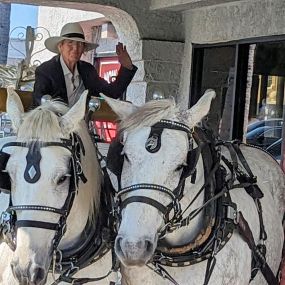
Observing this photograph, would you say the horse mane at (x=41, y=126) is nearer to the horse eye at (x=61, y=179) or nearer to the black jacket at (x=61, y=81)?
the horse eye at (x=61, y=179)

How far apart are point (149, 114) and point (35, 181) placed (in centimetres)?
64

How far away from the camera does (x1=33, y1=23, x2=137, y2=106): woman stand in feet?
14.8

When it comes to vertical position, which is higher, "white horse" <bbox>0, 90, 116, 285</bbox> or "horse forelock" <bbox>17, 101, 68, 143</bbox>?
"horse forelock" <bbox>17, 101, 68, 143</bbox>

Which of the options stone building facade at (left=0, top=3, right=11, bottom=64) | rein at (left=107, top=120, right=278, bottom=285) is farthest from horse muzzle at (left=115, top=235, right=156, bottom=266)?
stone building facade at (left=0, top=3, right=11, bottom=64)

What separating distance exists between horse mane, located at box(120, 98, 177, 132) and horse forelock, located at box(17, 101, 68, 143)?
33 centimetres

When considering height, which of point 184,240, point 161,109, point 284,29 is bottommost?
point 184,240

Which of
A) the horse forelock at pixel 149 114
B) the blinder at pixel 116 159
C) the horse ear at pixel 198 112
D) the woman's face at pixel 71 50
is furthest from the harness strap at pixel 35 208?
the woman's face at pixel 71 50

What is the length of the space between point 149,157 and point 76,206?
495mm

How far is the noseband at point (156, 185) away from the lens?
3.32 m

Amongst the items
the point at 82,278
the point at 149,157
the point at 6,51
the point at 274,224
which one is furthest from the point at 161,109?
the point at 6,51

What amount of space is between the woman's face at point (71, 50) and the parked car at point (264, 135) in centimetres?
284

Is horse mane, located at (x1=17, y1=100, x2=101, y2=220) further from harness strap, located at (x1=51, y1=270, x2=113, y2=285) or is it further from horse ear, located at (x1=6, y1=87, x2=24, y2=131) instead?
harness strap, located at (x1=51, y1=270, x2=113, y2=285)

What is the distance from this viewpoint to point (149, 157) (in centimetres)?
338

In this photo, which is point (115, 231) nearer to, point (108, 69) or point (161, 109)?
point (161, 109)
